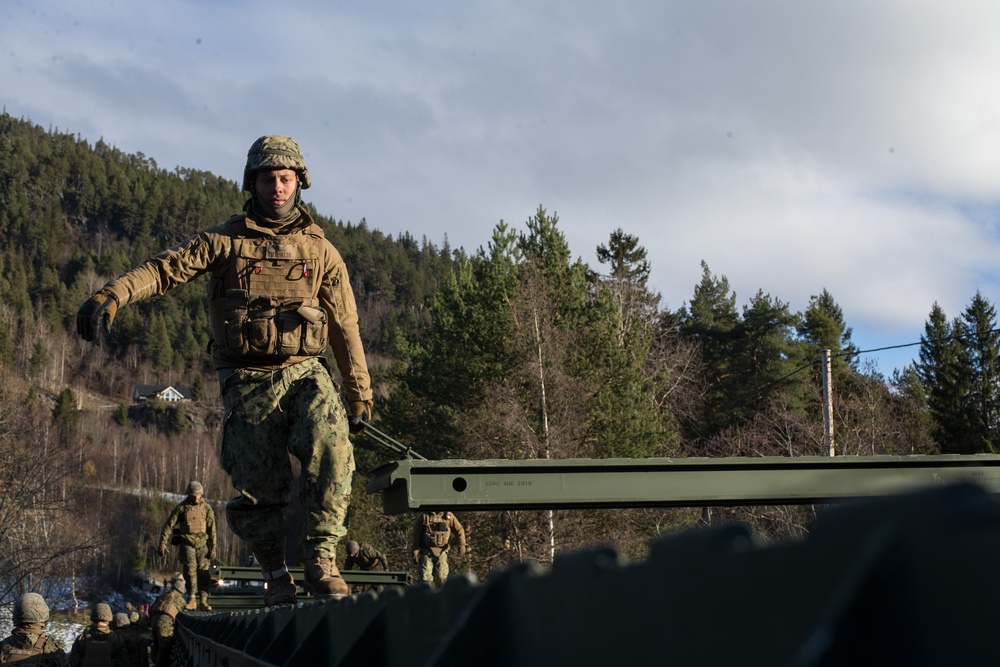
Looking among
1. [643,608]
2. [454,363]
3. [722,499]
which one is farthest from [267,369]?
[454,363]

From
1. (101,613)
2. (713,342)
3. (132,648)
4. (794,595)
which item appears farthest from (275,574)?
(713,342)

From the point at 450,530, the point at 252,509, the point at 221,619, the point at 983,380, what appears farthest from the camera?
the point at 983,380

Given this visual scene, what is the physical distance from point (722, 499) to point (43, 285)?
16791 cm

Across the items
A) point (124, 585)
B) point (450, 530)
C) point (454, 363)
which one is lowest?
point (124, 585)

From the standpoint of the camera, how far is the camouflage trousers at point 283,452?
5766mm

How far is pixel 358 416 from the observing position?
6.18m

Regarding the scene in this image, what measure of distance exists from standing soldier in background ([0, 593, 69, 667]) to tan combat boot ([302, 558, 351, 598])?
17.7 ft

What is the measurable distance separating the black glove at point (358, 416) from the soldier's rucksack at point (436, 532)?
13.1 metres

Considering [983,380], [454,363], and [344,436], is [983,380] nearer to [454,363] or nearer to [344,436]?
[454,363]

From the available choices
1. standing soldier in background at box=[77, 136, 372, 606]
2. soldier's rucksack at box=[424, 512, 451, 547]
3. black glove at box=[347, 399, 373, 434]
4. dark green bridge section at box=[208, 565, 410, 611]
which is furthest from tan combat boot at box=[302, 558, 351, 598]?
soldier's rucksack at box=[424, 512, 451, 547]

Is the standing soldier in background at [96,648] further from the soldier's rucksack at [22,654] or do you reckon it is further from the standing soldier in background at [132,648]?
the soldier's rucksack at [22,654]

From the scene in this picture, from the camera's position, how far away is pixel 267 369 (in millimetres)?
5992

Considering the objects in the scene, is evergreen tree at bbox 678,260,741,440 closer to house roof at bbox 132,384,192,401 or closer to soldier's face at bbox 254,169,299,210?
soldier's face at bbox 254,169,299,210

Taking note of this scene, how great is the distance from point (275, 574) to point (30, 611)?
5030mm
